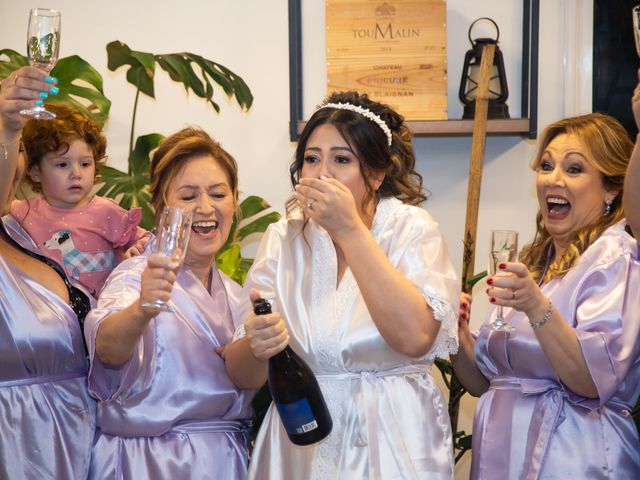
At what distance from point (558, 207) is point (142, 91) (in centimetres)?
178

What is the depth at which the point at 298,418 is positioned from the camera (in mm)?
2025

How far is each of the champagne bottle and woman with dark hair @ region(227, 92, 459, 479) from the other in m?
0.03

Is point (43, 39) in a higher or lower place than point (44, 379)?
higher

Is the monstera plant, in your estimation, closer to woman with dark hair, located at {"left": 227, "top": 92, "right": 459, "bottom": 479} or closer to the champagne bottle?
woman with dark hair, located at {"left": 227, "top": 92, "right": 459, "bottom": 479}

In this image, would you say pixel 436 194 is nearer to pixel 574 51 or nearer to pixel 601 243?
pixel 574 51

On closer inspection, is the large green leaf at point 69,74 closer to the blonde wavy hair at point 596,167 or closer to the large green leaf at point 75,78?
the large green leaf at point 75,78

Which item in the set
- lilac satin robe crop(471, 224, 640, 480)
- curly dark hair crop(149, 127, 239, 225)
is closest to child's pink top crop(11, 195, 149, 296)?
curly dark hair crop(149, 127, 239, 225)

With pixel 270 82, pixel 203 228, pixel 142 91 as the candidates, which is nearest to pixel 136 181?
pixel 142 91

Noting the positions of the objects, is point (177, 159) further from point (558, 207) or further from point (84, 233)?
point (558, 207)

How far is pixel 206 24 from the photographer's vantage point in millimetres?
4109

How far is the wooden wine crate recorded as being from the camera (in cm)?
378

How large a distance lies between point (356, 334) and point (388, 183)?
19.8 inches

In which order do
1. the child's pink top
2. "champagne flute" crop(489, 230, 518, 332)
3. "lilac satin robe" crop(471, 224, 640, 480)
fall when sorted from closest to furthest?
"champagne flute" crop(489, 230, 518, 332) → "lilac satin robe" crop(471, 224, 640, 480) → the child's pink top

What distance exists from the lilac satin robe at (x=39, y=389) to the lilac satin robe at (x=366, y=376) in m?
0.50
